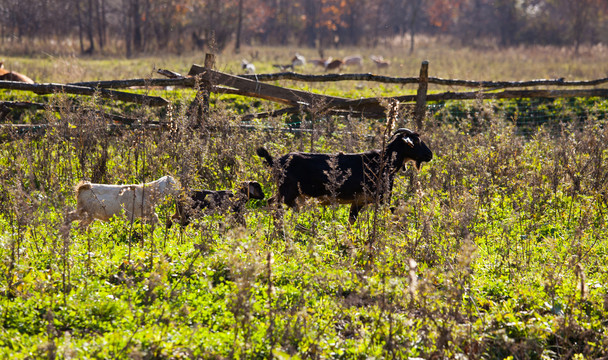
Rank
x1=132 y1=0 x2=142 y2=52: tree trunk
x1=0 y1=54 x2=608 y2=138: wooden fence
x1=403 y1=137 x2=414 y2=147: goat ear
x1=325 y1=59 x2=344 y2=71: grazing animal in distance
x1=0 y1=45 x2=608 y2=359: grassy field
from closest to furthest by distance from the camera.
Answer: x1=0 y1=45 x2=608 y2=359: grassy field
x1=403 y1=137 x2=414 y2=147: goat ear
x1=0 y1=54 x2=608 y2=138: wooden fence
x1=325 y1=59 x2=344 y2=71: grazing animal in distance
x1=132 y1=0 x2=142 y2=52: tree trunk

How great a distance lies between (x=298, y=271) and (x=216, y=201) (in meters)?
1.97

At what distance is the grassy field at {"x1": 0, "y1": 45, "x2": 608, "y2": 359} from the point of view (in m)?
3.95

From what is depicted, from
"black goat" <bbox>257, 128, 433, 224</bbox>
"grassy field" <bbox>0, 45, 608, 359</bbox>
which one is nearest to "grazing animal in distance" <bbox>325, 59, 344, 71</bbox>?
"grassy field" <bbox>0, 45, 608, 359</bbox>

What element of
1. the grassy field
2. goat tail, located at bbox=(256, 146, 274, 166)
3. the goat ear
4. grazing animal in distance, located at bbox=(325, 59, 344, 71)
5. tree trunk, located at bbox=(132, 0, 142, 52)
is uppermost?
tree trunk, located at bbox=(132, 0, 142, 52)

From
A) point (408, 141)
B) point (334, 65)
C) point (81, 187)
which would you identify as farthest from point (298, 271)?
point (334, 65)

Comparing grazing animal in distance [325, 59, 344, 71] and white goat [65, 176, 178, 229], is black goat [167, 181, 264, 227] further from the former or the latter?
grazing animal in distance [325, 59, 344, 71]

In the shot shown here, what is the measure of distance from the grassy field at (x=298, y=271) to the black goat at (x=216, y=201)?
0.64 ft

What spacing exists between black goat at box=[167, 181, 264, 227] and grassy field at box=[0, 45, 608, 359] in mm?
195

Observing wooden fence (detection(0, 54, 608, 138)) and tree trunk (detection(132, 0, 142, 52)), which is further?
tree trunk (detection(132, 0, 142, 52))

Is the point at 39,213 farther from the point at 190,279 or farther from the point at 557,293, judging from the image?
the point at 557,293

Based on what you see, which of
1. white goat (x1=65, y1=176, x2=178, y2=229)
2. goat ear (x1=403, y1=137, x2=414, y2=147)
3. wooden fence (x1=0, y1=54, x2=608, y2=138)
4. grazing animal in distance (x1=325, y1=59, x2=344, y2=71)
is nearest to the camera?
white goat (x1=65, y1=176, x2=178, y2=229)

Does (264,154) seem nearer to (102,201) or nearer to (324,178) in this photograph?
(324,178)

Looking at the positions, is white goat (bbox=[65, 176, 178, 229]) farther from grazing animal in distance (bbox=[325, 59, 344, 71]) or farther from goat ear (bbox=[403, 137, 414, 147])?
grazing animal in distance (bbox=[325, 59, 344, 71])

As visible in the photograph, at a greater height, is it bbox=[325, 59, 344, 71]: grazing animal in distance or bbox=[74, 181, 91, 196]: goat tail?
bbox=[325, 59, 344, 71]: grazing animal in distance
